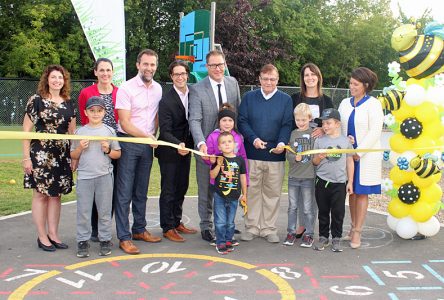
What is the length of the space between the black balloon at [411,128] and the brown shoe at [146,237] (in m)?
3.16

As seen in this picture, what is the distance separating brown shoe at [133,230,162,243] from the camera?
5902 millimetres

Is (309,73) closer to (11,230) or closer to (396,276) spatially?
(396,276)

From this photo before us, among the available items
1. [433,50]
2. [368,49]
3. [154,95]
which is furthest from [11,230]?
[368,49]

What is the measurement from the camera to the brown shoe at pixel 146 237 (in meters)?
5.90

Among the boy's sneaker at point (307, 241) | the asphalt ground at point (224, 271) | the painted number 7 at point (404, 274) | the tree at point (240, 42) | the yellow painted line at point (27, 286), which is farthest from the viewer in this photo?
the tree at point (240, 42)

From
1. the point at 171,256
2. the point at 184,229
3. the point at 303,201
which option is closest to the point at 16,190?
the point at 184,229

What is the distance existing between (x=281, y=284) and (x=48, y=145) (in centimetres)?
278

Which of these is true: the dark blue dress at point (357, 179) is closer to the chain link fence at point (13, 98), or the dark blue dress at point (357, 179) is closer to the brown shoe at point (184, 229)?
the brown shoe at point (184, 229)

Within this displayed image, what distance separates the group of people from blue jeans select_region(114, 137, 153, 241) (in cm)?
1

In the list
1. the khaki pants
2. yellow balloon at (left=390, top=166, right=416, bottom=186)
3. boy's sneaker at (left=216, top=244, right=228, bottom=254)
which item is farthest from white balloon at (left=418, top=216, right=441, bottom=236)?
boy's sneaker at (left=216, top=244, right=228, bottom=254)

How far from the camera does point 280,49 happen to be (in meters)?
30.0

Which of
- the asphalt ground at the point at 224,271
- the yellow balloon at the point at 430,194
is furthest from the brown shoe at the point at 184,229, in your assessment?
the yellow balloon at the point at 430,194

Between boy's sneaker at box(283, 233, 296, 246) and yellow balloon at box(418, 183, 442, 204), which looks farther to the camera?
yellow balloon at box(418, 183, 442, 204)

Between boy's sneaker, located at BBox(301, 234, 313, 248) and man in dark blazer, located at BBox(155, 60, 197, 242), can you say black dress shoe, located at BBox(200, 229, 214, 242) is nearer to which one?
man in dark blazer, located at BBox(155, 60, 197, 242)
